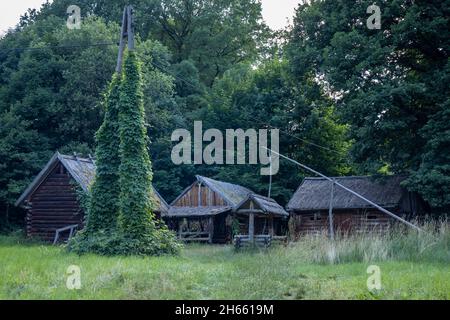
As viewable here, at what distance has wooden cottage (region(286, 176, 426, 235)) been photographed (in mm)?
30188

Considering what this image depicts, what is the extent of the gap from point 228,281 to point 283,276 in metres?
1.38

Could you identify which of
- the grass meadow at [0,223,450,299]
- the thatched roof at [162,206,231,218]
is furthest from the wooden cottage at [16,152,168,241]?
the grass meadow at [0,223,450,299]

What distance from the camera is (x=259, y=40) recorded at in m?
57.3

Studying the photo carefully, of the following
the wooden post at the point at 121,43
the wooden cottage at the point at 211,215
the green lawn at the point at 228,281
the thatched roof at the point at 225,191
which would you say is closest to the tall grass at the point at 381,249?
the green lawn at the point at 228,281

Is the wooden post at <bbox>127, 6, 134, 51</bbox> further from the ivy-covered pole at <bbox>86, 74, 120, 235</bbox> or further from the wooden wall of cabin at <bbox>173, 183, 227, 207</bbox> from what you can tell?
the wooden wall of cabin at <bbox>173, 183, 227, 207</bbox>

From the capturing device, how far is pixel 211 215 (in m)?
36.2

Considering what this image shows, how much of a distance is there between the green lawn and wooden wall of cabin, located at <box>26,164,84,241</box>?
596 inches

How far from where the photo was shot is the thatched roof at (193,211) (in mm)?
35875

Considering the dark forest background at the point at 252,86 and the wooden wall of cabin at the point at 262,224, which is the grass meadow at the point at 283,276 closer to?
the dark forest background at the point at 252,86

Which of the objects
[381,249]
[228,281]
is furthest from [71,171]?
[228,281]

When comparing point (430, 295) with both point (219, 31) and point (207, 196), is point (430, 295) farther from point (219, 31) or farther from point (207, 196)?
point (219, 31)

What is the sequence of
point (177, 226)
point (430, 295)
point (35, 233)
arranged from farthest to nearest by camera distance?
point (177, 226) < point (35, 233) < point (430, 295)
